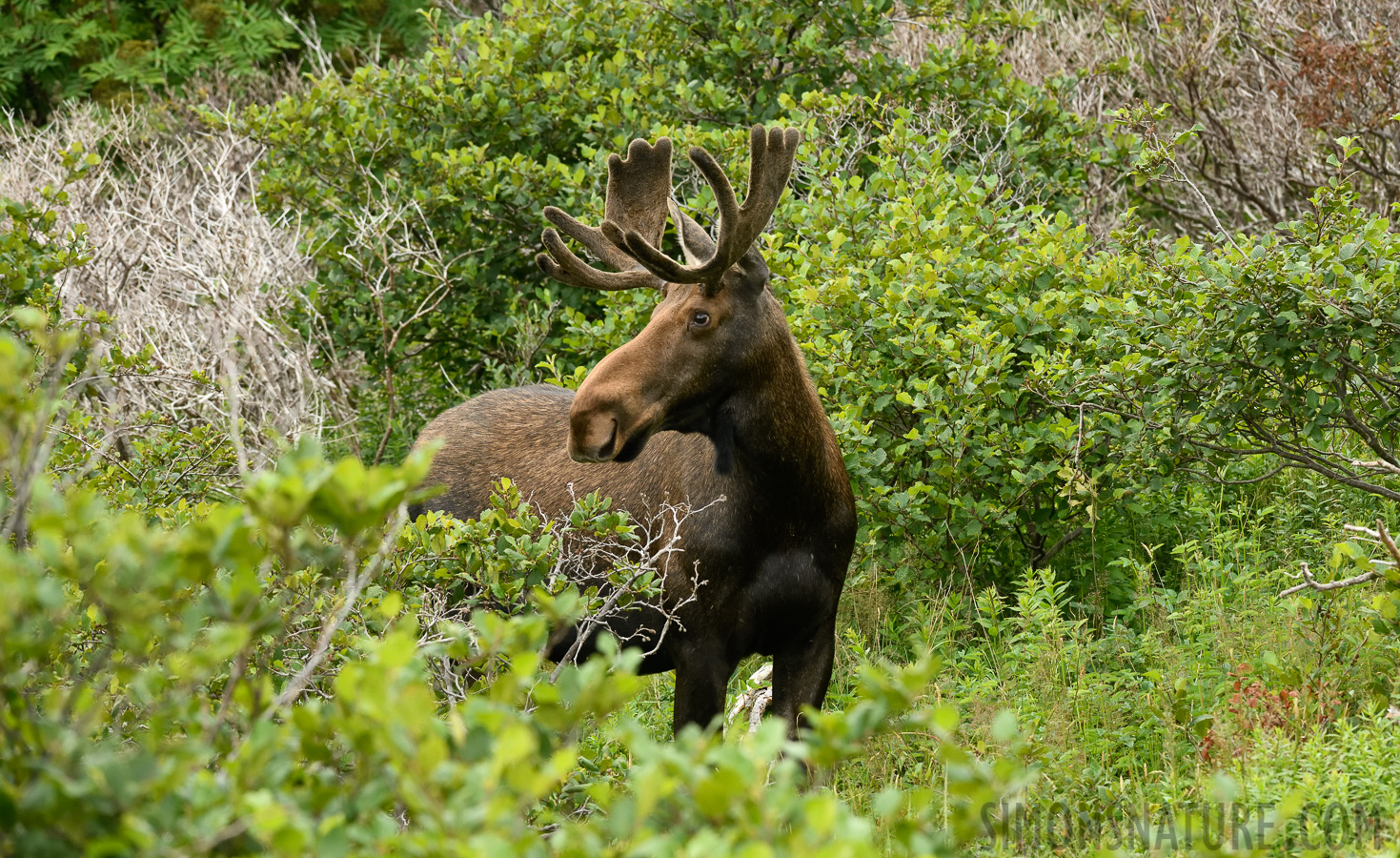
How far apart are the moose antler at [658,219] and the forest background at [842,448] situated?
2.99 ft

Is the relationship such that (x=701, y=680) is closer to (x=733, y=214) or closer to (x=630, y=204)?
(x=733, y=214)

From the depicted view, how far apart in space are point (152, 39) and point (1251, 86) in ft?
43.2

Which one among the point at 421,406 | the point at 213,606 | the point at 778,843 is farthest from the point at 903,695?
the point at 421,406

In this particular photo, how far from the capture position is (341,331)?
8391 millimetres

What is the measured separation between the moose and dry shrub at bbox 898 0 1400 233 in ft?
16.6

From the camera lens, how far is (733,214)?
418cm

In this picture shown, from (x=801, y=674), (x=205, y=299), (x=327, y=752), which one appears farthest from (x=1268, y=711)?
(x=205, y=299)

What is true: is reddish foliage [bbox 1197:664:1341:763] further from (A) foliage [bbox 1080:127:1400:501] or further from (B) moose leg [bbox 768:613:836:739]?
(B) moose leg [bbox 768:613:836:739]

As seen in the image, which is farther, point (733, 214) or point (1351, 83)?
point (1351, 83)

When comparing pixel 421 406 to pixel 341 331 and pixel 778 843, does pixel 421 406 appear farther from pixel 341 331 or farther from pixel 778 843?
pixel 778 843

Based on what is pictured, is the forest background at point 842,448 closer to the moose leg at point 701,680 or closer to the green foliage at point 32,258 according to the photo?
the green foliage at point 32,258

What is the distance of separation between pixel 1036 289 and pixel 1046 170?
8.23 ft

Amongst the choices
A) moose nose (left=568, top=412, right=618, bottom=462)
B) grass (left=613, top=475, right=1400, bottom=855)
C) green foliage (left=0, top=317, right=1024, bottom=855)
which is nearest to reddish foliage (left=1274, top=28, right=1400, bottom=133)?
grass (left=613, top=475, right=1400, bottom=855)

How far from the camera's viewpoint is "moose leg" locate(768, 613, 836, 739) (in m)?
4.66
